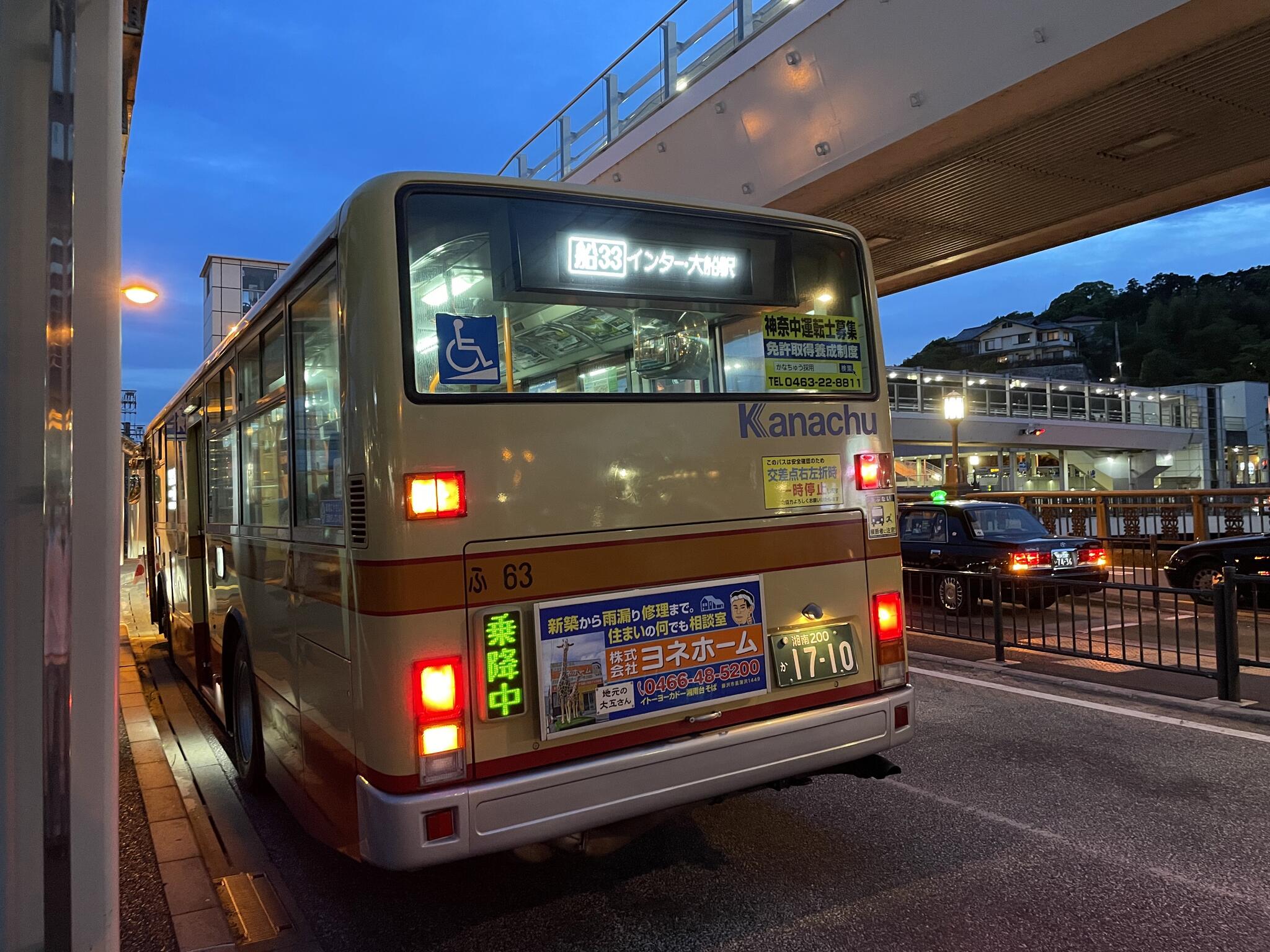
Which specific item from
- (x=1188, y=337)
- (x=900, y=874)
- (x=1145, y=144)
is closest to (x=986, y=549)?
(x=1145, y=144)

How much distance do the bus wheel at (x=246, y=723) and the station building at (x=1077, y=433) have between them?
32.1 meters

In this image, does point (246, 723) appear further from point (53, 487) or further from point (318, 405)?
point (53, 487)

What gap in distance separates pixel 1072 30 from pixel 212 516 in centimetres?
893

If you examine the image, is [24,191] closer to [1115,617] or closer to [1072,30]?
[1072,30]

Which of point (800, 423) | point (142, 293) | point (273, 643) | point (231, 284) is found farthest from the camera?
point (231, 284)

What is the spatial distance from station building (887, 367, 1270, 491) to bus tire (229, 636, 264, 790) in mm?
32082

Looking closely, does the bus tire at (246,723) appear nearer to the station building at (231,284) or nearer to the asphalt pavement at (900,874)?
the asphalt pavement at (900,874)

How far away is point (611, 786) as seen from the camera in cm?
358

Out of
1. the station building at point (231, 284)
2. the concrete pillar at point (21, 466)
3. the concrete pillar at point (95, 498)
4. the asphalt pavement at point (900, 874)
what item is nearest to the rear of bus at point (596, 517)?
the asphalt pavement at point (900, 874)

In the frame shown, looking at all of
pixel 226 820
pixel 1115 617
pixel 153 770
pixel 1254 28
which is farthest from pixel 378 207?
pixel 1115 617

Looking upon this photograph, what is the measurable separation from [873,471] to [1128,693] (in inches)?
176

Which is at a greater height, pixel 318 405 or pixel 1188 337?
pixel 1188 337

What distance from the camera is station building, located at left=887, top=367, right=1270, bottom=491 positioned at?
1553 inches

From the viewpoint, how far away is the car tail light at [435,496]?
10.9 feet
